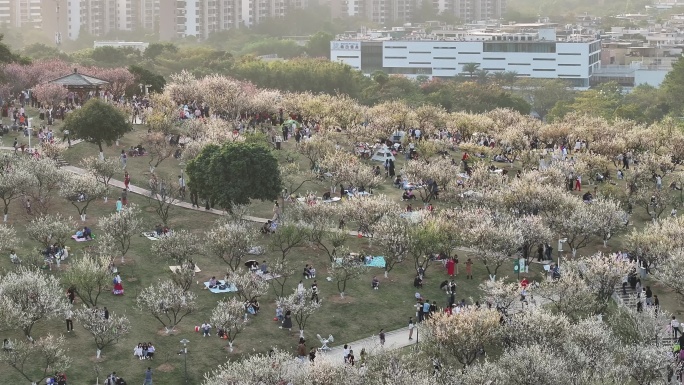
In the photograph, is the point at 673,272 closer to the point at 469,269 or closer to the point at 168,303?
the point at 469,269

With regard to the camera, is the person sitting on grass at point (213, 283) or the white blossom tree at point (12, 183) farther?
the white blossom tree at point (12, 183)

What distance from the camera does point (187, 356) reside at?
51594 mm

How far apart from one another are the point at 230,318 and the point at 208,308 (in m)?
5.51

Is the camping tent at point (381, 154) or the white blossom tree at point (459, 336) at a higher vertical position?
the camping tent at point (381, 154)

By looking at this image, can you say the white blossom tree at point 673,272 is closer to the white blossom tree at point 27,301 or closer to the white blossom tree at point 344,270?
the white blossom tree at point 344,270

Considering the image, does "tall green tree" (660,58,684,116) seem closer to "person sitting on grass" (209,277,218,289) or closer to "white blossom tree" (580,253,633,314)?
"white blossom tree" (580,253,633,314)

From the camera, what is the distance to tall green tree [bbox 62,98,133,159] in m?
79.0

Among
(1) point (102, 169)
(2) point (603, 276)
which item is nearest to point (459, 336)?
(2) point (603, 276)

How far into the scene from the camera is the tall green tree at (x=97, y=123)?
79.0m

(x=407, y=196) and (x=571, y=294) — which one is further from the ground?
(x=407, y=196)

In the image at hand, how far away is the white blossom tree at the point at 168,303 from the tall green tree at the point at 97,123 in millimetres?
25185

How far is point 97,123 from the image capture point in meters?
79.1

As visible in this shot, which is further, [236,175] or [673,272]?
[236,175]

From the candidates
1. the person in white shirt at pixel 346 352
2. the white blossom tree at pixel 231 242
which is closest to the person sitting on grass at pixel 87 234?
the white blossom tree at pixel 231 242
